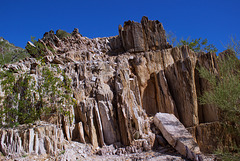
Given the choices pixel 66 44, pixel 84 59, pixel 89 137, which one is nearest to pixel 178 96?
pixel 89 137

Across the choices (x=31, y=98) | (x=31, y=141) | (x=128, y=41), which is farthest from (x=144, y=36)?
(x=31, y=141)

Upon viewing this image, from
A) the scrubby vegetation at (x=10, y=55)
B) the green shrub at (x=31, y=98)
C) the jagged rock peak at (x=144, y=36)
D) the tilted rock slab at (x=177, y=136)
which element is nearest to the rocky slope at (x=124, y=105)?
the tilted rock slab at (x=177, y=136)

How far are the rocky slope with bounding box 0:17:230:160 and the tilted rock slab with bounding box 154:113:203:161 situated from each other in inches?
19.8

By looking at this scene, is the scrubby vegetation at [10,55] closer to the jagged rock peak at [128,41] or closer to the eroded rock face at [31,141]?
the jagged rock peak at [128,41]

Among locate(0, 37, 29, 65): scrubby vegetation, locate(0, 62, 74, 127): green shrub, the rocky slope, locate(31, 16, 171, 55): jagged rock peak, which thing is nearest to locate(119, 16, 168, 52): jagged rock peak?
locate(31, 16, 171, 55): jagged rock peak

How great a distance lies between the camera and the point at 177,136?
379 inches

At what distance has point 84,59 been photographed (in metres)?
15.4

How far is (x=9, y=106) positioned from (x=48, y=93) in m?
2.00

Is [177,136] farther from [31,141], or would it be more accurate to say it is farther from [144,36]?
[144,36]

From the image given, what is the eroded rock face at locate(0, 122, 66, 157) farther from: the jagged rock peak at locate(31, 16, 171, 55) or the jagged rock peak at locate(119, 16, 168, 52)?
the jagged rock peak at locate(119, 16, 168, 52)

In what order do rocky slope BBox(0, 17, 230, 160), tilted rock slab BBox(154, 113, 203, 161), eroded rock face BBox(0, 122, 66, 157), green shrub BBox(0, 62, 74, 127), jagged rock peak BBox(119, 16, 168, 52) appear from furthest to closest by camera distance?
jagged rock peak BBox(119, 16, 168, 52), green shrub BBox(0, 62, 74, 127), tilted rock slab BBox(154, 113, 203, 161), rocky slope BBox(0, 17, 230, 160), eroded rock face BBox(0, 122, 66, 157)

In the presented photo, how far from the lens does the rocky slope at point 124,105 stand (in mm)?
8383

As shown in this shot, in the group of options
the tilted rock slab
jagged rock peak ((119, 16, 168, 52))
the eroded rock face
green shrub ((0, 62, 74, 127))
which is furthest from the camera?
jagged rock peak ((119, 16, 168, 52))

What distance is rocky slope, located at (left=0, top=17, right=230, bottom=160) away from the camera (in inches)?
330
